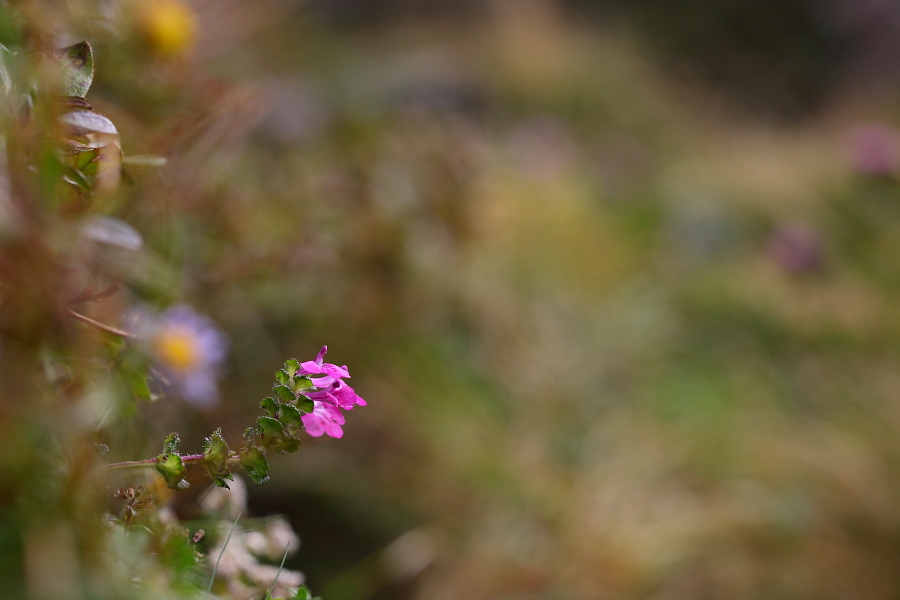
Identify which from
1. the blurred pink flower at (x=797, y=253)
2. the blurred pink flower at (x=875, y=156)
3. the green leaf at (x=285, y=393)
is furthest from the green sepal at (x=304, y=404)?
the blurred pink flower at (x=875, y=156)

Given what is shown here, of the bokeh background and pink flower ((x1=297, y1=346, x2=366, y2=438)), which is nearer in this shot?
pink flower ((x1=297, y1=346, x2=366, y2=438))

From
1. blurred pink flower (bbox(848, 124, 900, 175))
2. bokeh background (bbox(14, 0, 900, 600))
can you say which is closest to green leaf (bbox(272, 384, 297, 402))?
bokeh background (bbox(14, 0, 900, 600))

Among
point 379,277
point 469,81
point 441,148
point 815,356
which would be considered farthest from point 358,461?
point 469,81

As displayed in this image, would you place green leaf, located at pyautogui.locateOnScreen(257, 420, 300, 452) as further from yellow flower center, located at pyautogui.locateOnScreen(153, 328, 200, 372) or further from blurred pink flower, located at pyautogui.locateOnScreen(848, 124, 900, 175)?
blurred pink flower, located at pyautogui.locateOnScreen(848, 124, 900, 175)

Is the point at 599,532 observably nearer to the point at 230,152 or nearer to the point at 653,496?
the point at 653,496

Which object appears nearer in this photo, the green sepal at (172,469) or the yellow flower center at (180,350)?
the green sepal at (172,469)

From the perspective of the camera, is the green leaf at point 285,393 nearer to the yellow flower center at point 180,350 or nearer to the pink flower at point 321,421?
the pink flower at point 321,421
